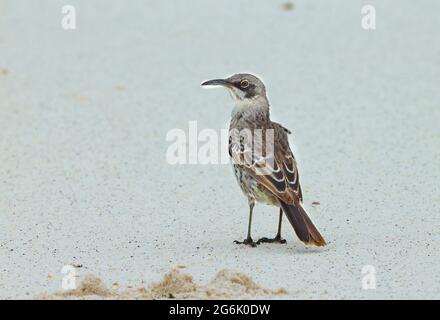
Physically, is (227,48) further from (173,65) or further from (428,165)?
(428,165)

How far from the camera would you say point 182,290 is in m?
6.91

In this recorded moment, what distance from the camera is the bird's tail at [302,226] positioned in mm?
7681

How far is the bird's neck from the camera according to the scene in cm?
855

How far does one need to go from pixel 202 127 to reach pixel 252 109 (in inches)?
Answer: 91.1

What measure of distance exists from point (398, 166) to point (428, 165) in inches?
10.3

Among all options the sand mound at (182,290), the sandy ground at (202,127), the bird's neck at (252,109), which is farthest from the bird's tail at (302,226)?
Result: the bird's neck at (252,109)

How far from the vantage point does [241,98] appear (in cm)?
862

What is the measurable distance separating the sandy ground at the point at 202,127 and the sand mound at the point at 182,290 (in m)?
0.19

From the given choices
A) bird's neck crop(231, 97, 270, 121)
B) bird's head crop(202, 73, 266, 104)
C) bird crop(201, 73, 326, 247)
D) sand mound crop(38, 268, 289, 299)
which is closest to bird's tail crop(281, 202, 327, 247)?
bird crop(201, 73, 326, 247)

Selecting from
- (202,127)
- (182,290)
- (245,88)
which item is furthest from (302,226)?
(202,127)

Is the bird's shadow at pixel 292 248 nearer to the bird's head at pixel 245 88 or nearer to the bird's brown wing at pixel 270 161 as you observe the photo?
the bird's brown wing at pixel 270 161

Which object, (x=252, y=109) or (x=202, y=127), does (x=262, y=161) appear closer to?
(x=252, y=109)

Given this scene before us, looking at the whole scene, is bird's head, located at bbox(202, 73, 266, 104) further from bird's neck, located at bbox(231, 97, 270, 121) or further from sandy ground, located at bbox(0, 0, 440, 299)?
sandy ground, located at bbox(0, 0, 440, 299)
